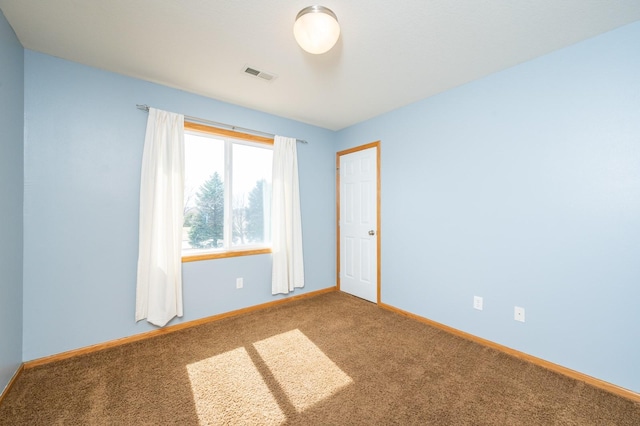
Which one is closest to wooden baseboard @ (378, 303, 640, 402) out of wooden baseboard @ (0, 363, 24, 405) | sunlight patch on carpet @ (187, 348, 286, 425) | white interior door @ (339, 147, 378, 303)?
white interior door @ (339, 147, 378, 303)

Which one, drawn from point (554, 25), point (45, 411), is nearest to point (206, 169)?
point (45, 411)

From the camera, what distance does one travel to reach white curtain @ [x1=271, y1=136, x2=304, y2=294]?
3.29 m

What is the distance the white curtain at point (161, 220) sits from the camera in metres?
2.40

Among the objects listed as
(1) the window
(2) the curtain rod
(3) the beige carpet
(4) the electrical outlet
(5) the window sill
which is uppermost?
(2) the curtain rod

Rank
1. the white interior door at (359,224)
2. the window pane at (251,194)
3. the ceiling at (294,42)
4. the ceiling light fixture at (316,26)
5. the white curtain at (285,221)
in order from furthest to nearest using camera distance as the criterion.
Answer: the white interior door at (359,224)
the white curtain at (285,221)
the window pane at (251,194)
the ceiling at (294,42)
the ceiling light fixture at (316,26)

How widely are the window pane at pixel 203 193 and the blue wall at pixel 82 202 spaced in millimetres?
291

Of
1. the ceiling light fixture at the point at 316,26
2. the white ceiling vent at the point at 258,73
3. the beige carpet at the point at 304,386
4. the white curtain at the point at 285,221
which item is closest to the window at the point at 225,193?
the white curtain at the point at 285,221

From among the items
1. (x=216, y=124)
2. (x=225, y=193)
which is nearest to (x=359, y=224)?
(x=225, y=193)

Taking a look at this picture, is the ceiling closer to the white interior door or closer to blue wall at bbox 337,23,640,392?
blue wall at bbox 337,23,640,392

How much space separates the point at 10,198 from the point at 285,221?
92.2 inches

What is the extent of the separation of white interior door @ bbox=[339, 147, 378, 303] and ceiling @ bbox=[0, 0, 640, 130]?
1.16 m

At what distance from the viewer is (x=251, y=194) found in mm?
3252

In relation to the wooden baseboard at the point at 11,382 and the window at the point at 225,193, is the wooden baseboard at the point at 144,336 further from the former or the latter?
the window at the point at 225,193

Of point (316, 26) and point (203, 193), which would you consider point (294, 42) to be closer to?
point (316, 26)
